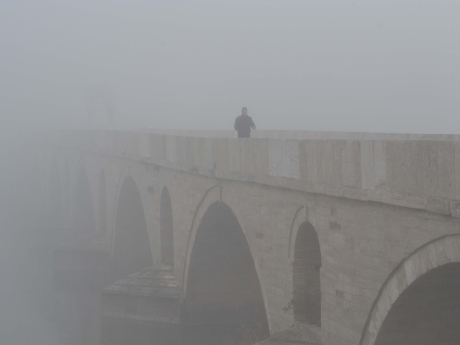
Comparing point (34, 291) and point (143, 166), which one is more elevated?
point (143, 166)

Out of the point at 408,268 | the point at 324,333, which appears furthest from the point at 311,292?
the point at 408,268

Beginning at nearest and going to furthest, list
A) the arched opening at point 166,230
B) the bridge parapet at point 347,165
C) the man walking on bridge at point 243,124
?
the bridge parapet at point 347,165
the man walking on bridge at point 243,124
the arched opening at point 166,230

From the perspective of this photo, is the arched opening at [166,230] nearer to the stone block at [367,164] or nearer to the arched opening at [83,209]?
the stone block at [367,164]

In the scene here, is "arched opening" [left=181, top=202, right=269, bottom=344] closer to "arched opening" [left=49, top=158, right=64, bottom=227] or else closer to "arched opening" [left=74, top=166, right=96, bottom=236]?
"arched opening" [left=74, top=166, right=96, bottom=236]

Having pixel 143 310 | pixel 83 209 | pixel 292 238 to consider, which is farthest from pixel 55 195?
pixel 292 238

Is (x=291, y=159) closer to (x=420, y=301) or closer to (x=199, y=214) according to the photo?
(x=420, y=301)

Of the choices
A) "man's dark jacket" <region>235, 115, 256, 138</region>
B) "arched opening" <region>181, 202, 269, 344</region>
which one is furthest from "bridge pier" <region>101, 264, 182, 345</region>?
"man's dark jacket" <region>235, 115, 256, 138</region>

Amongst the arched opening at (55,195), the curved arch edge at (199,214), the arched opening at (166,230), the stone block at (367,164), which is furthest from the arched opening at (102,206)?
the stone block at (367,164)

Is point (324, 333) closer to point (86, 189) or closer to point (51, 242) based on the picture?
point (51, 242)

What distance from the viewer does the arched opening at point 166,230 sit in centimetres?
1271

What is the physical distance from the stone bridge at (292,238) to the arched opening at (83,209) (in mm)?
6181

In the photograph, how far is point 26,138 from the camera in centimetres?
3769

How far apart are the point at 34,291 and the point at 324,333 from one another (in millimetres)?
13284

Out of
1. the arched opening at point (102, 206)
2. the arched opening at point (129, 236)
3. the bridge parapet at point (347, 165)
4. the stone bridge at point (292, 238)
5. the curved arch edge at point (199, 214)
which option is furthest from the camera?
the arched opening at point (102, 206)
